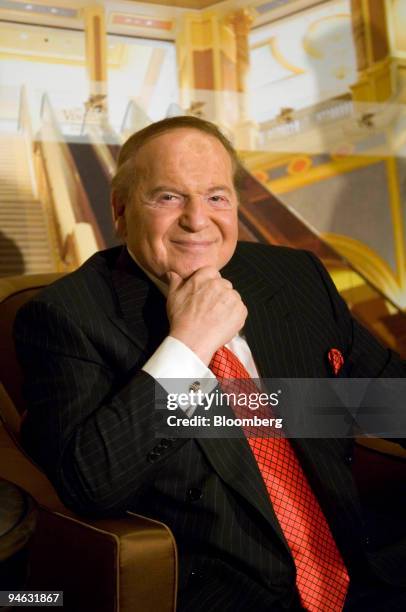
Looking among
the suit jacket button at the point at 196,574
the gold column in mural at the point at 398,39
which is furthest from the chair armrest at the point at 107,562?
the gold column in mural at the point at 398,39

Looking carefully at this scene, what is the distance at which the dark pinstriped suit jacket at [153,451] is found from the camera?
4.23 feet

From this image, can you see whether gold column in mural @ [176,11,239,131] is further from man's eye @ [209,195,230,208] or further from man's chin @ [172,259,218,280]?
man's chin @ [172,259,218,280]

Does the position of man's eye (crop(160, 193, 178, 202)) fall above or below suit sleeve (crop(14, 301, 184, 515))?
above

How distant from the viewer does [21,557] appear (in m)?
1.09

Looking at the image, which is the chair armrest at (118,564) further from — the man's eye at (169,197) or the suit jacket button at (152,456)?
the man's eye at (169,197)

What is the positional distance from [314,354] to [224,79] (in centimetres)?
216

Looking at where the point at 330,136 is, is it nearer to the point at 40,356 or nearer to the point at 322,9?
the point at 322,9

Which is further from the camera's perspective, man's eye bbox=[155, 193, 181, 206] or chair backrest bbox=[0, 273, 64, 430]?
chair backrest bbox=[0, 273, 64, 430]

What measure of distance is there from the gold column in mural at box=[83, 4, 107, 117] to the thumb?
1783mm

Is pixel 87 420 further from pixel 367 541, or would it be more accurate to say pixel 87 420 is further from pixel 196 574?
pixel 367 541

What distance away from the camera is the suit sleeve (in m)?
1.27

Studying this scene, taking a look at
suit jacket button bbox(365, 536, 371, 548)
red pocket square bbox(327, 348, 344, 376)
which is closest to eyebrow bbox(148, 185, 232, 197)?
red pocket square bbox(327, 348, 344, 376)

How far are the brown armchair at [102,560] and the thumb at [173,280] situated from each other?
46cm

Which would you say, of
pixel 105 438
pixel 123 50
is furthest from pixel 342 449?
pixel 123 50
